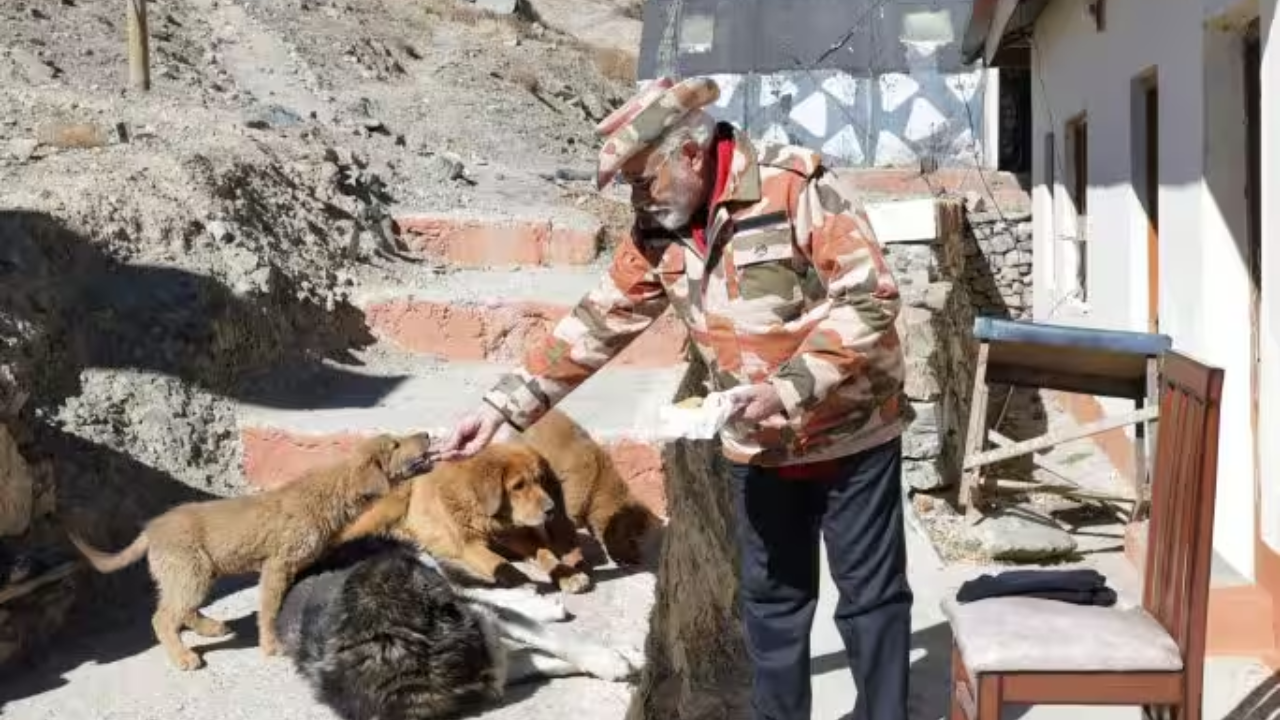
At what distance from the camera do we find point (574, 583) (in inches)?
167

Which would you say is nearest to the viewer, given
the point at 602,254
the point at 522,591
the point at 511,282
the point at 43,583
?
the point at 43,583

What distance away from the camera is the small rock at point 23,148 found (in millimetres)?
6648

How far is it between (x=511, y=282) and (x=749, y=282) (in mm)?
4189

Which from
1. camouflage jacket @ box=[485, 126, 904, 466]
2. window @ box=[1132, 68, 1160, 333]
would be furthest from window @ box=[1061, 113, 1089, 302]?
camouflage jacket @ box=[485, 126, 904, 466]

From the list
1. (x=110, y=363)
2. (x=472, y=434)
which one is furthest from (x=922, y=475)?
(x=472, y=434)

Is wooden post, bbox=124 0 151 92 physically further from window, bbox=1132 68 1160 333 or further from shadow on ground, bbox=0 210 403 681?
window, bbox=1132 68 1160 333

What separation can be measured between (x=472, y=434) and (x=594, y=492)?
123 cm

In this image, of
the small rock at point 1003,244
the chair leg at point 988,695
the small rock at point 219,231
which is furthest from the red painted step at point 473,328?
the small rock at point 1003,244

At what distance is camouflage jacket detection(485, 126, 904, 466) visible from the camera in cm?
286

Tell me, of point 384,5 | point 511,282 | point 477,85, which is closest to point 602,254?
point 511,282

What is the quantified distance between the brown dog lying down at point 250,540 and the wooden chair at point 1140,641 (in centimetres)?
152

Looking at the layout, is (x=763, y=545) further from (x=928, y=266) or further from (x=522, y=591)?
(x=928, y=266)

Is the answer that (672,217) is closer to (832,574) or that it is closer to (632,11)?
(832,574)

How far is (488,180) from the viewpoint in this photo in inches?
400
